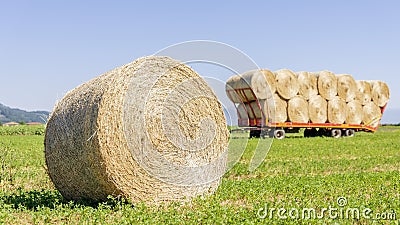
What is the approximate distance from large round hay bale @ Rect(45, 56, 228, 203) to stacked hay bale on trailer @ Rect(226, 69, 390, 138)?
14.4 meters

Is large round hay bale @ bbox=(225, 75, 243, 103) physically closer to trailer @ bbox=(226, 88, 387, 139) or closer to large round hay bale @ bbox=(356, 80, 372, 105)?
trailer @ bbox=(226, 88, 387, 139)

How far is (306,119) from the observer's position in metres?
25.3

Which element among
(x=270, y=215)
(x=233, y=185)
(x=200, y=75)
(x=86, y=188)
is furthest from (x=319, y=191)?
(x=86, y=188)

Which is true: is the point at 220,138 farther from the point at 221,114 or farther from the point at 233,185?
the point at 233,185

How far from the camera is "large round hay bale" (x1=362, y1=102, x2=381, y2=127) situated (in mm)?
28969

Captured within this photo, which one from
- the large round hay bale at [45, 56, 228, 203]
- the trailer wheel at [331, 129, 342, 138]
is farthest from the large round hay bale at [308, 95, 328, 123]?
the large round hay bale at [45, 56, 228, 203]

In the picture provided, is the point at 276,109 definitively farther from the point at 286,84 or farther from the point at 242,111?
the point at 242,111

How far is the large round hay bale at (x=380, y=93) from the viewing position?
1168 inches

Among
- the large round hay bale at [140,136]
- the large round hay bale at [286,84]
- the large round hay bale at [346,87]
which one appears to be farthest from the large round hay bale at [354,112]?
the large round hay bale at [140,136]

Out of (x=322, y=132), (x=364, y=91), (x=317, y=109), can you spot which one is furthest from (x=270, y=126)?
(x=364, y=91)

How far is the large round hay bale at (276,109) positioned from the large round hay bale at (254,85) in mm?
390

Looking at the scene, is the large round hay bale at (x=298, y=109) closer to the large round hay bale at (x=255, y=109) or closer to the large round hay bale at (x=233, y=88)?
the large round hay bale at (x=255, y=109)

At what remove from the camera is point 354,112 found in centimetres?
2797

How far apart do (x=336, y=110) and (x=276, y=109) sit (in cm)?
431
